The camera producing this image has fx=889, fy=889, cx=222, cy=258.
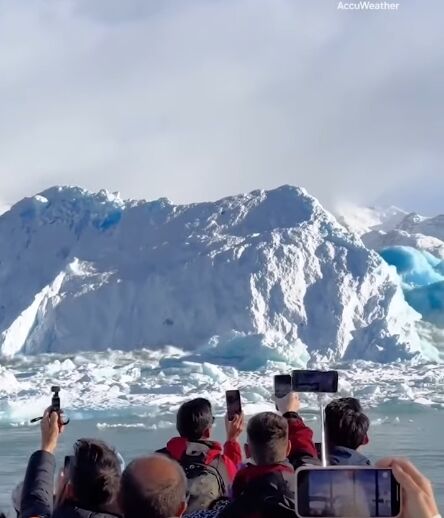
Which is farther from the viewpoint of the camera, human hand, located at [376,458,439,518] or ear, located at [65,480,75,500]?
ear, located at [65,480,75,500]

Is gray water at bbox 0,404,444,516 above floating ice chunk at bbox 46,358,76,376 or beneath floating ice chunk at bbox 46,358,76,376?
beneath

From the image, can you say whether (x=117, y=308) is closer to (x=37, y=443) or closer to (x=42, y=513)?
(x=37, y=443)

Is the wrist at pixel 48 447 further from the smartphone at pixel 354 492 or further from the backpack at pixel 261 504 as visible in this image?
the smartphone at pixel 354 492

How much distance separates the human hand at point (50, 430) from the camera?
78.2 inches

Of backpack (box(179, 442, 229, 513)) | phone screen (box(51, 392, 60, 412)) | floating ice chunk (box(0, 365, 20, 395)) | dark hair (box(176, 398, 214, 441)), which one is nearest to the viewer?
phone screen (box(51, 392, 60, 412))

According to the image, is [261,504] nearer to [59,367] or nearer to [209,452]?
[209,452]

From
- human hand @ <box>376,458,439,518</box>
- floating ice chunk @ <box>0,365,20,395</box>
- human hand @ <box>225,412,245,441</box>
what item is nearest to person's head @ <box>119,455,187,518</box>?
human hand @ <box>376,458,439,518</box>

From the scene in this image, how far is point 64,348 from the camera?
20656 mm

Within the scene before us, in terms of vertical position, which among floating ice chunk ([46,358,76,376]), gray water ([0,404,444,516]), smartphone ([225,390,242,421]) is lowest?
gray water ([0,404,444,516])

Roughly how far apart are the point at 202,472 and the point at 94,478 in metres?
0.82

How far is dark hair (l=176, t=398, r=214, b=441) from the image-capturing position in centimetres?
245

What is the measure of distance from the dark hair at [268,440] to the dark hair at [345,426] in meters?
0.32

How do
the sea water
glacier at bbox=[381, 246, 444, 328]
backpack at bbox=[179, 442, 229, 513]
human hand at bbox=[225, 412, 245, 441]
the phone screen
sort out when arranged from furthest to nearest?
1. glacier at bbox=[381, 246, 444, 328]
2. the sea water
3. human hand at bbox=[225, 412, 245, 441]
4. backpack at bbox=[179, 442, 229, 513]
5. the phone screen

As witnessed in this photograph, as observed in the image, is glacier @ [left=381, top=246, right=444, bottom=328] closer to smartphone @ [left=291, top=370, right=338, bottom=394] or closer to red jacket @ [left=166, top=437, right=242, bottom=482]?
red jacket @ [left=166, top=437, right=242, bottom=482]
